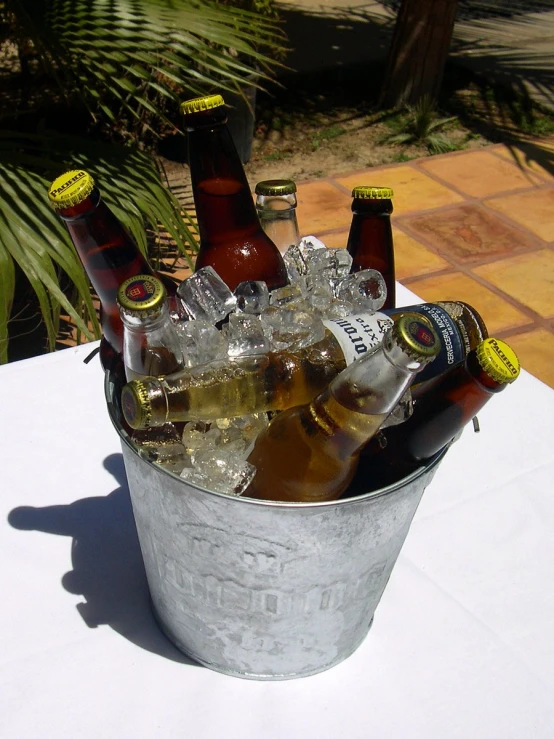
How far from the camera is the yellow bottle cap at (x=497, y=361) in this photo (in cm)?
71

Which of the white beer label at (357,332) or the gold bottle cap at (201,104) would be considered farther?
the gold bottle cap at (201,104)

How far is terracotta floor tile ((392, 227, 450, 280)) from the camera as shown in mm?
2521

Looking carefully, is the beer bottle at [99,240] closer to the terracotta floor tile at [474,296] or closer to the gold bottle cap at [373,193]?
the gold bottle cap at [373,193]

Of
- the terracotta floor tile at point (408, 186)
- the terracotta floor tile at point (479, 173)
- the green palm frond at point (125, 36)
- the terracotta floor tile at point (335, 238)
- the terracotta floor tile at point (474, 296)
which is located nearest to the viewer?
the green palm frond at point (125, 36)

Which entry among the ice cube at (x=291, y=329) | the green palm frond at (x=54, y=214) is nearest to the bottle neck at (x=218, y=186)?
the ice cube at (x=291, y=329)

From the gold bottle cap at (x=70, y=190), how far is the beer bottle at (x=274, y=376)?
0.22 metres

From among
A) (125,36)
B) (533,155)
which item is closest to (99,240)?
(125,36)

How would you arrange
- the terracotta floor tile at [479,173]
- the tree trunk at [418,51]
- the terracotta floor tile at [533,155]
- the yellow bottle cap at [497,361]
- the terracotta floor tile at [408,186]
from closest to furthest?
the yellow bottle cap at [497,361] < the terracotta floor tile at [408,186] < the terracotta floor tile at [479,173] < the terracotta floor tile at [533,155] < the tree trunk at [418,51]

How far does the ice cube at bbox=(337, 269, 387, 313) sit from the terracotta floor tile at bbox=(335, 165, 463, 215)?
207 cm

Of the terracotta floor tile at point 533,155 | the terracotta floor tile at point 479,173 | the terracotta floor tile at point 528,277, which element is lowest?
the terracotta floor tile at point 528,277

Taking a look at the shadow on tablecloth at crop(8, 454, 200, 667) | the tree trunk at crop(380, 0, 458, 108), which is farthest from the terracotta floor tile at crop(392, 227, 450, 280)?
the shadow on tablecloth at crop(8, 454, 200, 667)

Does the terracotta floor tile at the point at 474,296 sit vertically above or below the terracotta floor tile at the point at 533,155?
below

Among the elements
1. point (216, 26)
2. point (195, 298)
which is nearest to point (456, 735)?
point (195, 298)

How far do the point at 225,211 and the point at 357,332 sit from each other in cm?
30
